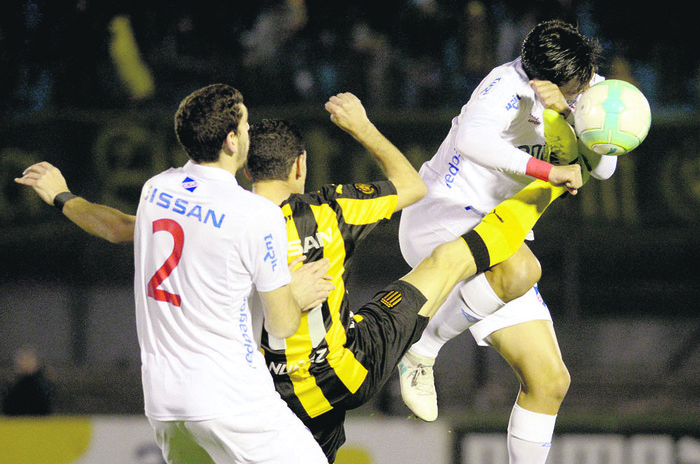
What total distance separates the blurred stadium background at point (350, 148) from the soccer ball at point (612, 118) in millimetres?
3680

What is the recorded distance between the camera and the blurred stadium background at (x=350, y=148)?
22.8 feet

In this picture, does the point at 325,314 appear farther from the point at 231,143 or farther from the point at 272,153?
the point at 231,143

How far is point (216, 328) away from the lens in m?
2.61

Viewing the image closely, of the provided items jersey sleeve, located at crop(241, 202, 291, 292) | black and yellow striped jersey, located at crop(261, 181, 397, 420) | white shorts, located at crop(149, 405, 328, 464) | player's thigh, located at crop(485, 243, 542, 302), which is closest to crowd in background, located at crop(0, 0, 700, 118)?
player's thigh, located at crop(485, 243, 542, 302)

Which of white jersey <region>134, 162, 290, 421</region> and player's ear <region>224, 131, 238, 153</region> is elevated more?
player's ear <region>224, 131, 238, 153</region>

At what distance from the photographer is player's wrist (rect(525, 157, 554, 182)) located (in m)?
3.24

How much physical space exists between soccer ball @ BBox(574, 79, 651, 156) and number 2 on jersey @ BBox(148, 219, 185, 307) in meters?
1.65

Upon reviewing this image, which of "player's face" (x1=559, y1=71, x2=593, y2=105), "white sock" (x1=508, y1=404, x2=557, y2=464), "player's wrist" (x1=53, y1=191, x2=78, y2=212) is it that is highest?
"player's face" (x1=559, y1=71, x2=593, y2=105)

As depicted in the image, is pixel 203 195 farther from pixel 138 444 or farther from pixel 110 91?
pixel 110 91

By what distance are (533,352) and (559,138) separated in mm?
1000

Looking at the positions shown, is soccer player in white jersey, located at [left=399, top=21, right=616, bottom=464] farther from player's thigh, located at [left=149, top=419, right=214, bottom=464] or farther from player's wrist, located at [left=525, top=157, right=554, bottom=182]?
player's thigh, located at [left=149, top=419, right=214, bottom=464]

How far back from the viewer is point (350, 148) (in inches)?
279

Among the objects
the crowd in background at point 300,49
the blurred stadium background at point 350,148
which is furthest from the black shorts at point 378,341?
the crowd in background at point 300,49

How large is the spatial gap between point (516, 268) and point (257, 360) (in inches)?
54.9
